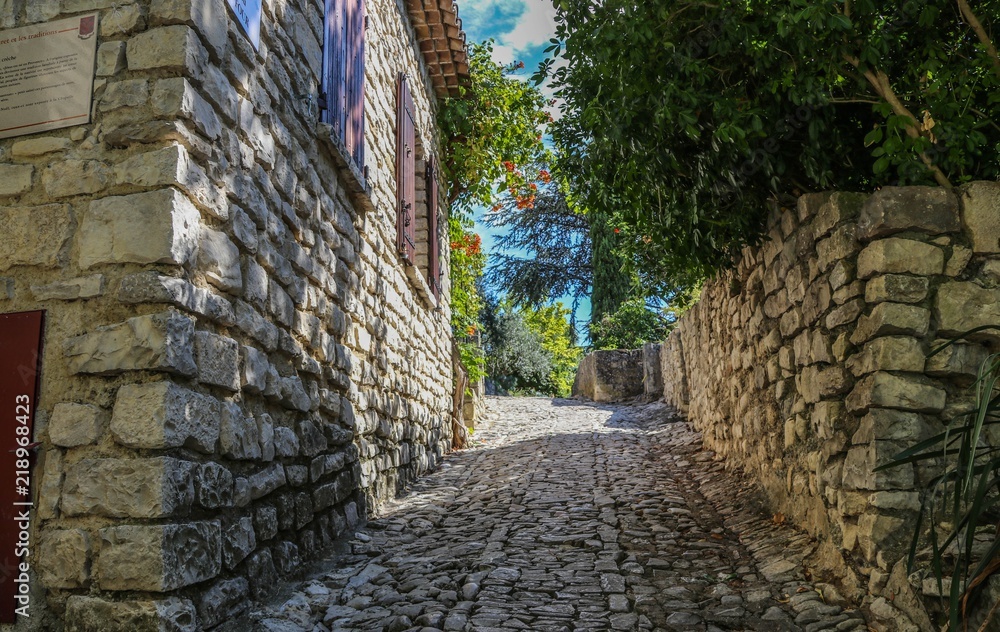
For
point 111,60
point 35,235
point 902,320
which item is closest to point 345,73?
point 111,60

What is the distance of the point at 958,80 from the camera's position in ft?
9.58

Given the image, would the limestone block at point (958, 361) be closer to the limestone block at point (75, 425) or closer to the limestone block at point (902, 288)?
the limestone block at point (902, 288)

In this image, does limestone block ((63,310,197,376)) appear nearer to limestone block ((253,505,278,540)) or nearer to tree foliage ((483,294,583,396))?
limestone block ((253,505,278,540))

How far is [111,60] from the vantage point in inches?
101

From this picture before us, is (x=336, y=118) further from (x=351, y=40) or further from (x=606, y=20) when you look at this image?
(x=606, y=20)

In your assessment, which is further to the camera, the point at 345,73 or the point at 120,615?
the point at 345,73

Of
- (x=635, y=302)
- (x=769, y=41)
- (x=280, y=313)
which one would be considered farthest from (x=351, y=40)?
(x=635, y=302)

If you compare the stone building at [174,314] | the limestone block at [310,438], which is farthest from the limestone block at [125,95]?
the limestone block at [310,438]

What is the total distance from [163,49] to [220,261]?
74cm

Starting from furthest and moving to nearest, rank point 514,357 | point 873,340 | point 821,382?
point 514,357, point 821,382, point 873,340

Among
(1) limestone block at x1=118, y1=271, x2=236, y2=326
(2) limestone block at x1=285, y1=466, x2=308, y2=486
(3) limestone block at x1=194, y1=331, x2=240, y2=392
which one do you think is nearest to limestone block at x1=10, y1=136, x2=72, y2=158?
(1) limestone block at x1=118, y1=271, x2=236, y2=326

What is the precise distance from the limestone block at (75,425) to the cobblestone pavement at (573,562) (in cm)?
95

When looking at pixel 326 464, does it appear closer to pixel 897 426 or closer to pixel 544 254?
pixel 897 426

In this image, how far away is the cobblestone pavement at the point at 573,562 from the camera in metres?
2.97
